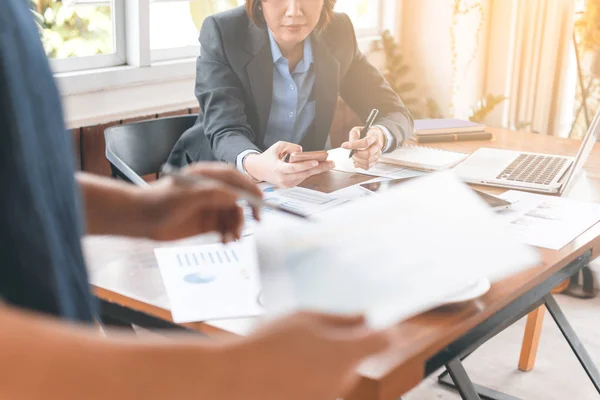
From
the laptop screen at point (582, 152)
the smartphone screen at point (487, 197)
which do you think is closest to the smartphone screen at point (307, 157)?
the smartphone screen at point (487, 197)

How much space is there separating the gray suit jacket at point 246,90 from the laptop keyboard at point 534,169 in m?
0.36

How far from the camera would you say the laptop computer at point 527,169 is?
1.86 metres

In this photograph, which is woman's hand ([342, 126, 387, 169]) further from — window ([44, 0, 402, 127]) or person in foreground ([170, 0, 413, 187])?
window ([44, 0, 402, 127])

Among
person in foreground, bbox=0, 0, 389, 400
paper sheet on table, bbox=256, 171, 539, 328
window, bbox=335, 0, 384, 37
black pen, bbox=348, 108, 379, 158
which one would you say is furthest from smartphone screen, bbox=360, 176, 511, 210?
window, bbox=335, 0, 384, 37

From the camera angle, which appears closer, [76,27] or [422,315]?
[422,315]

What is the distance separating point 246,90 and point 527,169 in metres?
0.84

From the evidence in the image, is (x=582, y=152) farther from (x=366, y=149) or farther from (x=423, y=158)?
(x=366, y=149)

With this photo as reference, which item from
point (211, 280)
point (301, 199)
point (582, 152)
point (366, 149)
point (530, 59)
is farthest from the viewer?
point (530, 59)

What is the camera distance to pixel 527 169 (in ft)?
6.62

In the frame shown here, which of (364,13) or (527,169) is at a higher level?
(364,13)

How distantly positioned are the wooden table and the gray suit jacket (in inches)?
28.4

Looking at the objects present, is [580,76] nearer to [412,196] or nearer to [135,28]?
[135,28]

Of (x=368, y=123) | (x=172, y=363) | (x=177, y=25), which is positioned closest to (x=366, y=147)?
(x=368, y=123)

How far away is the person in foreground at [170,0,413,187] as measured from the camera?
2.06 metres
